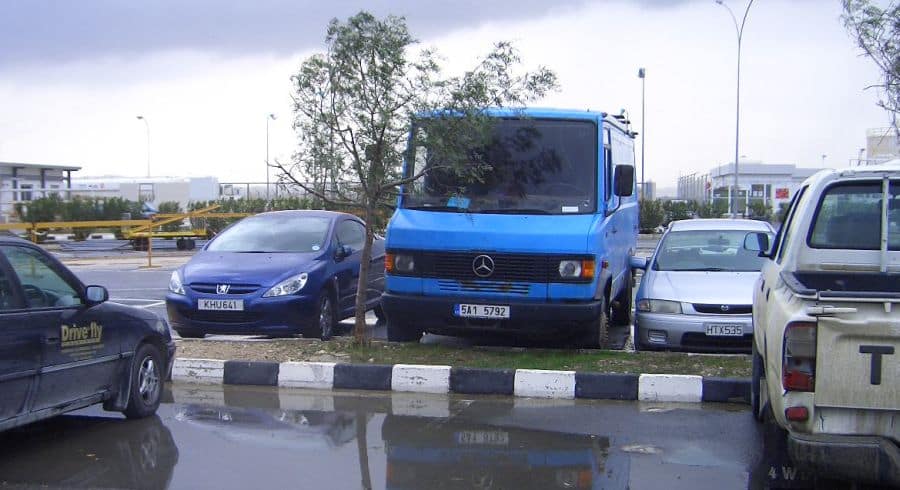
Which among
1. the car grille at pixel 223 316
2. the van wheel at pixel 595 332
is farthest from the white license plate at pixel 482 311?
the car grille at pixel 223 316

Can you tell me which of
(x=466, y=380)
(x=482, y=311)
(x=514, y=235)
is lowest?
(x=466, y=380)

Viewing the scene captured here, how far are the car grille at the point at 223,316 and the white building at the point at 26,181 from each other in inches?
1316

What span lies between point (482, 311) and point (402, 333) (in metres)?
1.38

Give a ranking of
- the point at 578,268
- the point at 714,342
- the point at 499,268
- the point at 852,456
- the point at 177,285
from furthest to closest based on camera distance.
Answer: the point at 177,285, the point at 714,342, the point at 499,268, the point at 578,268, the point at 852,456

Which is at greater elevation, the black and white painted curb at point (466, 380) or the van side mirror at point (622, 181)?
the van side mirror at point (622, 181)

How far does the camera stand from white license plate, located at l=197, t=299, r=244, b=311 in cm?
967

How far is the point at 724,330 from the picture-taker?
8.91 m

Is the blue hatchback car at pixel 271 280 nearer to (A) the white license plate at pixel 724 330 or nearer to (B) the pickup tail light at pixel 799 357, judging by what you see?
(A) the white license plate at pixel 724 330

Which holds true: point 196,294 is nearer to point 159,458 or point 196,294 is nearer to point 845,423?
point 159,458

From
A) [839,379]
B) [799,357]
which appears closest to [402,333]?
[799,357]

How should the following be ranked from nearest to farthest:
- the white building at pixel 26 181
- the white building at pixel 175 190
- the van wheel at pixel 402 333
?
1. the van wheel at pixel 402 333
2. the white building at pixel 26 181
3. the white building at pixel 175 190

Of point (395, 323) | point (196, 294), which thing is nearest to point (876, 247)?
point (395, 323)

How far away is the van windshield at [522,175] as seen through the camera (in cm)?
895

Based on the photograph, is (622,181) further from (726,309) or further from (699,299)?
(726,309)
